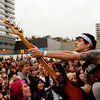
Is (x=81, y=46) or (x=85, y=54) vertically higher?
(x=81, y=46)

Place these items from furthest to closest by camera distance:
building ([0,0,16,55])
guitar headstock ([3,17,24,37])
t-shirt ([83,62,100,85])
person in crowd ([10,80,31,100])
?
building ([0,0,16,55]), guitar headstock ([3,17,24,37]), person in crowd ([10,80,31,100]), t-shirt ([83,62,100,85])

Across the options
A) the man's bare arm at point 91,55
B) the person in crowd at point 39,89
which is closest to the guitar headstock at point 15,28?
the man's bare arm at point 91,55

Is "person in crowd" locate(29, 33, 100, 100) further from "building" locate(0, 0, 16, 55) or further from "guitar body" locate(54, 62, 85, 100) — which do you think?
"building" locate(0, 0, 16, 55)

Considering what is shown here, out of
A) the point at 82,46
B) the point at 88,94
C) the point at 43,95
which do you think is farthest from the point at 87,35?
the point at 43,95

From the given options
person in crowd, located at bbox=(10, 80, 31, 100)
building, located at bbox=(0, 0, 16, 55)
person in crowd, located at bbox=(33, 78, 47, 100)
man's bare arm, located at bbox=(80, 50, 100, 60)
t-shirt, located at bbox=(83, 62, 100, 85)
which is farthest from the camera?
building, located at bbox=(0, 0, 16, 55)

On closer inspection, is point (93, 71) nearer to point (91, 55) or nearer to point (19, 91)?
point (91, 55)

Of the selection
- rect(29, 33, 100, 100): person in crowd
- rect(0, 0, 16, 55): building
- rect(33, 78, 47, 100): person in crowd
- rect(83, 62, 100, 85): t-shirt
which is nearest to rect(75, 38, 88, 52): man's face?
rect(29, 33, 100, 100): person in crowd

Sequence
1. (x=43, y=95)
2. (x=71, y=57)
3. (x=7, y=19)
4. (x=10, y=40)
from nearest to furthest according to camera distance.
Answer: (x=71, y=57) < (x=7, y=19) < (x=43, y=95) < (x=10, y=40)

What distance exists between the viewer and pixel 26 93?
228cm

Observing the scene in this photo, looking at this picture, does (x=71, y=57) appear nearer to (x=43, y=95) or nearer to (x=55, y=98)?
(x=55, y=98)

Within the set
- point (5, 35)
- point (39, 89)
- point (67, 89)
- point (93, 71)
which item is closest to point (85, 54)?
point (93, 71)

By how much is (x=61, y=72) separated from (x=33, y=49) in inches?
19.2

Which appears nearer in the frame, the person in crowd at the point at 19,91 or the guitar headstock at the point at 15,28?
the person in crowd at the point at 19,91

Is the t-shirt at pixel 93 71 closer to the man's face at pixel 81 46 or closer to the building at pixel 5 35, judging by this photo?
the man's face at pixel 81 46
